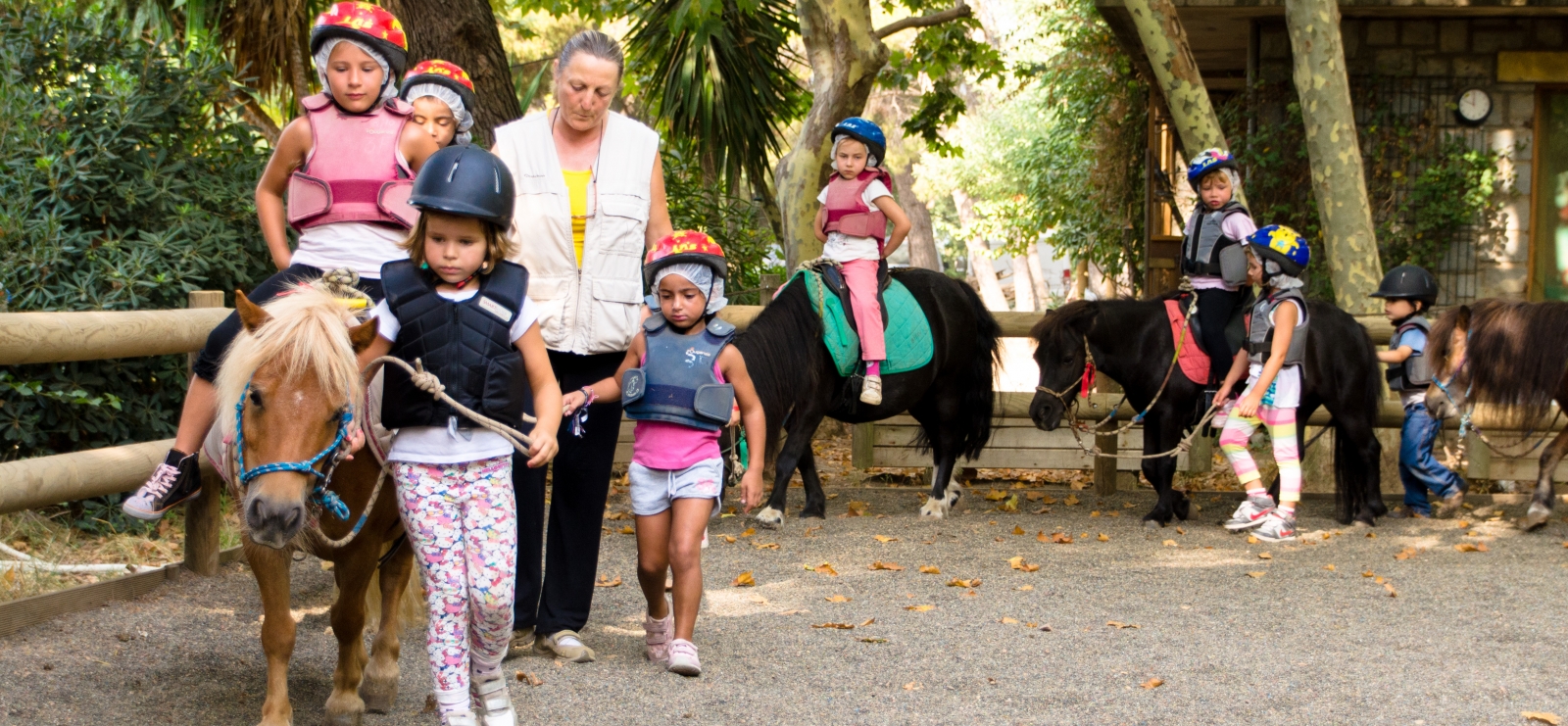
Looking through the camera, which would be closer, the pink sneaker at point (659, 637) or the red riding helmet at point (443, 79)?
→ the pink sneaker at point (659, 637)

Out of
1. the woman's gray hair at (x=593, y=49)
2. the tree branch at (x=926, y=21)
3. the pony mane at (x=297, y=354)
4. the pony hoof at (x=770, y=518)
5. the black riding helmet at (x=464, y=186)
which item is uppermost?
the tree branch at (x=926, y=21)

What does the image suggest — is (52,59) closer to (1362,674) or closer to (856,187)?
(856,187)

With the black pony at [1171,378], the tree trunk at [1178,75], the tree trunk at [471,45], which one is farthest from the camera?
the tree trunk at [1178,75]

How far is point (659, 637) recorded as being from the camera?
438 cm

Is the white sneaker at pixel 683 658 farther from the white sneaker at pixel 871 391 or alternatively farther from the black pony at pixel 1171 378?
the black pony at pixel 1171 378

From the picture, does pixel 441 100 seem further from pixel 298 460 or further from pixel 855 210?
pixel 855 210

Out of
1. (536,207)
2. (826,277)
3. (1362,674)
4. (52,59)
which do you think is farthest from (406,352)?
(52,59)

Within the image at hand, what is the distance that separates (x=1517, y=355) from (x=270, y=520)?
6553 millimetres

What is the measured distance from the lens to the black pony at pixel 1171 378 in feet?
24.2

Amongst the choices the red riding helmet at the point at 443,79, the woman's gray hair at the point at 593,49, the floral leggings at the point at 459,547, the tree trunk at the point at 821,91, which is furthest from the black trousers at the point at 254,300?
the tree trunk at the point at 821,91

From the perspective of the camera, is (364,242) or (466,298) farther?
(364,242)

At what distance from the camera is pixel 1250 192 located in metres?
Result: 11.7

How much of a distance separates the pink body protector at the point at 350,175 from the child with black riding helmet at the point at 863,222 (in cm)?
353

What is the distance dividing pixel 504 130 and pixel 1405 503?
6064mm
